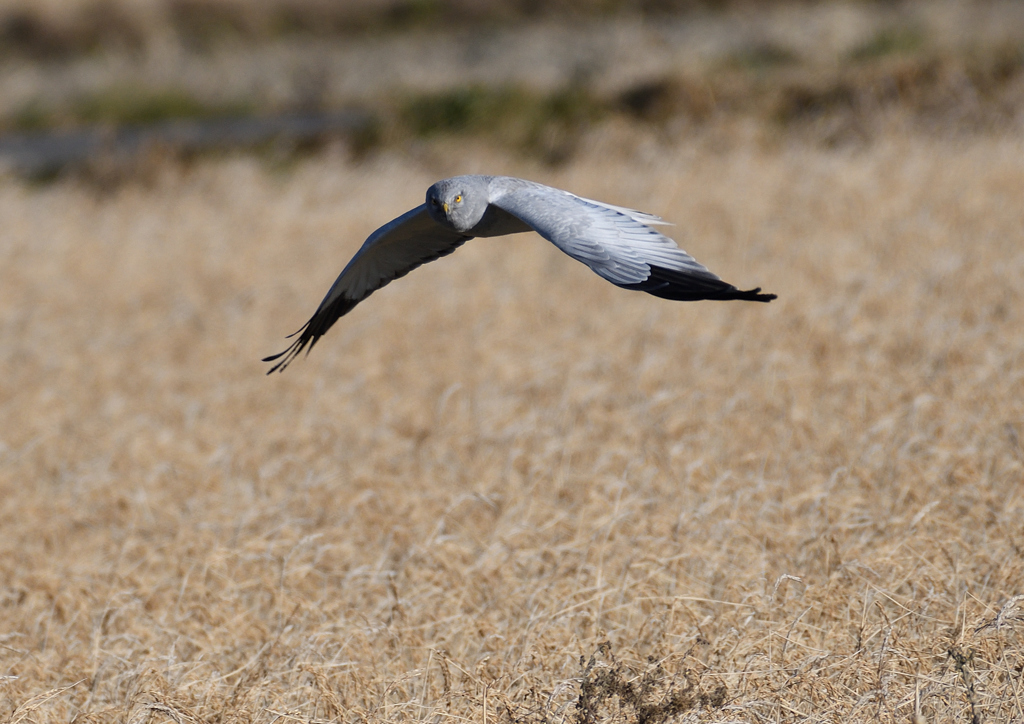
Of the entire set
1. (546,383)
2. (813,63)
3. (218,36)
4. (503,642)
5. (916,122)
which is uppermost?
(218,36)

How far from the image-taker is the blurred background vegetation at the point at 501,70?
587 inches

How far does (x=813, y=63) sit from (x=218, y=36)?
1912 centimetres

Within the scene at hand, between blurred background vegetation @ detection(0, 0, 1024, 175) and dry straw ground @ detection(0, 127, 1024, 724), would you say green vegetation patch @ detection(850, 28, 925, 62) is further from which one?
dry straw ground @ detection(0, 127, 1024, 724)

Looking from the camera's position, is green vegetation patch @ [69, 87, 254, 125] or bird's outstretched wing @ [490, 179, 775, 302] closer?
bird's outstretched wing @ [490, 179, 775, 302]

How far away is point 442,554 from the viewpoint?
4941 millimetres

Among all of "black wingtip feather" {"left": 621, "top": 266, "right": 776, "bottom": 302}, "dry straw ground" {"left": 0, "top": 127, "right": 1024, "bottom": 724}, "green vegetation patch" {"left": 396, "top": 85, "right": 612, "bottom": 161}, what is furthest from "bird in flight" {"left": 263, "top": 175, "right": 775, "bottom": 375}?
"green vegetation patch" {"left": 396, "top": 85, "right": 612, "bottom": 161}

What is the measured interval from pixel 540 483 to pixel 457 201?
2.07m

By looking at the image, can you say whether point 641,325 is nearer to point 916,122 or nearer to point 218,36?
point 916,122

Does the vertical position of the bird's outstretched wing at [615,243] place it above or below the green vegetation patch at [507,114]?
below

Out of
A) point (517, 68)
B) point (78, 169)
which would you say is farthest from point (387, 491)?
point (517, 68)

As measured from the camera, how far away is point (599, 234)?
386 centimetres

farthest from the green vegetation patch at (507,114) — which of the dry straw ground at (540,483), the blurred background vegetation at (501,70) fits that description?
the dry straw ground at (540,483)

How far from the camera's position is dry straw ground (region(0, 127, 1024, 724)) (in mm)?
3920

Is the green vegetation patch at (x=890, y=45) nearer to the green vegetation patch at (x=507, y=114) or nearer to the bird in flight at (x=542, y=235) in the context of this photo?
the green vegetation patch at (x=507, y=114)
